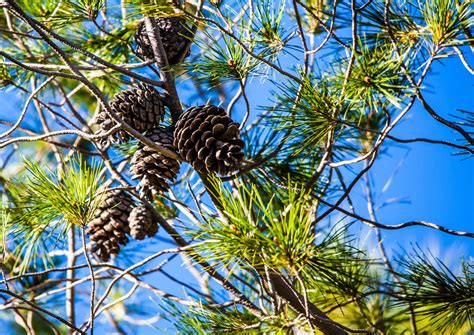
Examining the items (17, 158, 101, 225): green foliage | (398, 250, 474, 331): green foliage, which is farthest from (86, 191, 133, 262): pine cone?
(398, 250, 474, 331): green foliage

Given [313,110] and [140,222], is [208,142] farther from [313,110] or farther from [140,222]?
[140,222]

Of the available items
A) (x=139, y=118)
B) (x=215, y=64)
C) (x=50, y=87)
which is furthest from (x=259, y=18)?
(x=50, y=87)

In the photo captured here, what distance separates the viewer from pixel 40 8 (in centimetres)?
140

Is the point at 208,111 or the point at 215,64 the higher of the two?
the point at 215,64

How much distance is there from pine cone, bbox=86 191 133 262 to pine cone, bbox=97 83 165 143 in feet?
0.69

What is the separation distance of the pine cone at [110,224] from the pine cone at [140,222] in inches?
0.9

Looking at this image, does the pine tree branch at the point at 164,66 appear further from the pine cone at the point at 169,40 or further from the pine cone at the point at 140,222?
the pine cone at the point at 140,222

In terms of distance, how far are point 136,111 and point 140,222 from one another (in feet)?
0.77

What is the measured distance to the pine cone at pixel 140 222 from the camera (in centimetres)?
123

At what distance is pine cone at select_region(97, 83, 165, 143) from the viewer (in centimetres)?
107

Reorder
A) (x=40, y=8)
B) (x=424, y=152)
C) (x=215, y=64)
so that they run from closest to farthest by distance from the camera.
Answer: (x=215, y=64)
(x=40, y=8)
(x=424, y=152)

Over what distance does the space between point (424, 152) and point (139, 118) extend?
2.97 metres

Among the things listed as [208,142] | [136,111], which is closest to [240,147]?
[208,142]

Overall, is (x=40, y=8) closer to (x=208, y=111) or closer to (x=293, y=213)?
(x=208, y=111)
